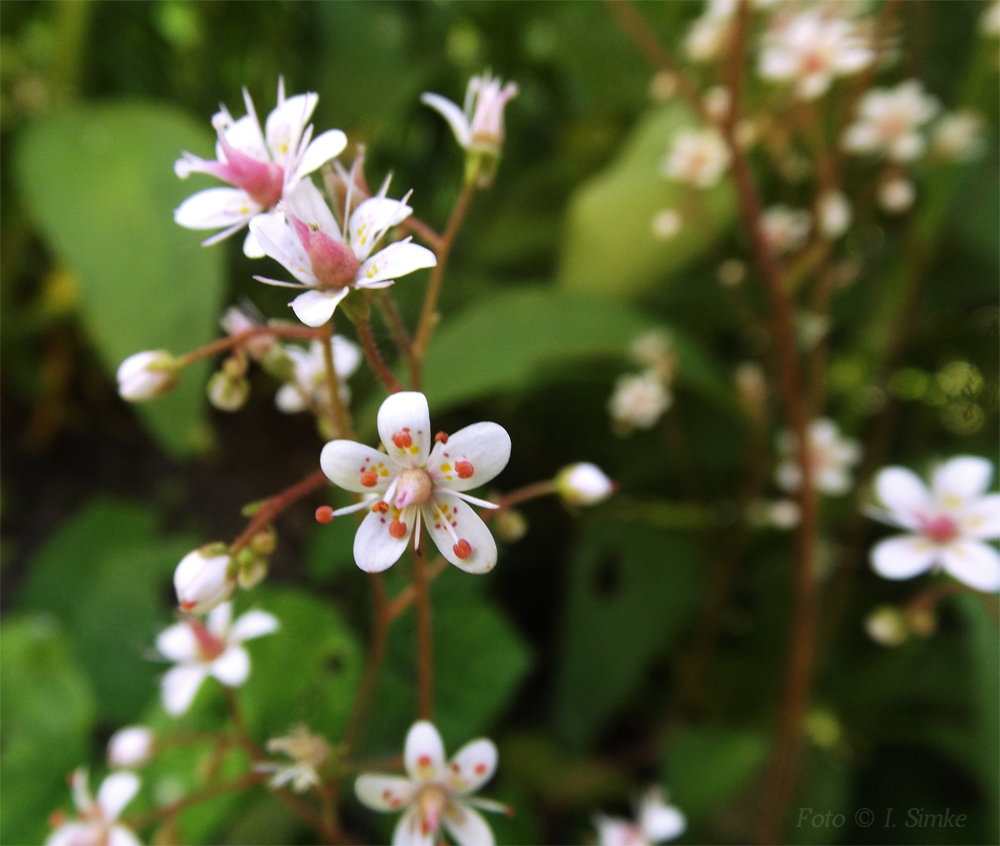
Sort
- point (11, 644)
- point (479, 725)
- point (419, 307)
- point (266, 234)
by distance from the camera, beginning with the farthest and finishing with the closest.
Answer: point (419, 307)
point (11, 644)
point (479, 725)
point (266, 234)

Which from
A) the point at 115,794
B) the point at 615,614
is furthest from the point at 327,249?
the point at 615,614

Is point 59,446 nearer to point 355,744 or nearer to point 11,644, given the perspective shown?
point 11,644

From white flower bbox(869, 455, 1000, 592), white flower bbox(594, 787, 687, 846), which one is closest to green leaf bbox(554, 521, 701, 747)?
white flower bbox(594, 787, 687, 846)

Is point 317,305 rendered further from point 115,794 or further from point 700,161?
point 700,161

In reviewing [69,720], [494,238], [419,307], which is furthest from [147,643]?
[494,238]

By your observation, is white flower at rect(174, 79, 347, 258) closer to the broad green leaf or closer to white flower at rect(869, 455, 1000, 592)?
white flower at rect(869, 455, 1000, 592)

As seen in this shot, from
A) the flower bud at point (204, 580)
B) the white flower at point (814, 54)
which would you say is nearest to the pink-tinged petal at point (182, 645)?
the flower bud at point (204, 580)
